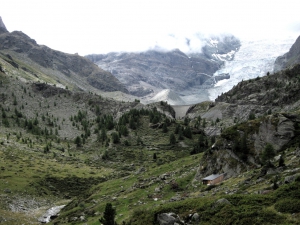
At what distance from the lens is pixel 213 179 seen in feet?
154

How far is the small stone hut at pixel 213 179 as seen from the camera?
154 ft

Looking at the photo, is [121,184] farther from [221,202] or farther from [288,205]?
[288,205]

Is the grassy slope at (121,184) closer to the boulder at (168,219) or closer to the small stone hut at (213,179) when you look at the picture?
the boulder at (168,219)

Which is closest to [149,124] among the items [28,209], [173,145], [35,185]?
[173,145]

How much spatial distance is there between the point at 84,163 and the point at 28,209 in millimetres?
62068

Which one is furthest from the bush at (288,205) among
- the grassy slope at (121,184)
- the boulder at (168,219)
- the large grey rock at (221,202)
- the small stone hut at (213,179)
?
the small stone hut at (213,179)

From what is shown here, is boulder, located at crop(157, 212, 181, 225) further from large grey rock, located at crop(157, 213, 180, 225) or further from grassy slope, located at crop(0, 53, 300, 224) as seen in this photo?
grassy slope, located at crop(0, 53, 300, 224)

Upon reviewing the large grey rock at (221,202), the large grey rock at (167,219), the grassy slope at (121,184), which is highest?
the large grey rock at (221,202)

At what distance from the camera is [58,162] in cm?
12306

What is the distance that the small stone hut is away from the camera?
154ft

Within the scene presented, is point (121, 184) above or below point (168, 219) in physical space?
below

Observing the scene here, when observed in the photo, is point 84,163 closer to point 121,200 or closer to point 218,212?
point 121,200

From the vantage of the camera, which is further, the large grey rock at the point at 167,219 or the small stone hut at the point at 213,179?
the small stone hut at the point at 213,179

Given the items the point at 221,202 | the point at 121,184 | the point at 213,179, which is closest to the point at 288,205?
the point at 221,202
